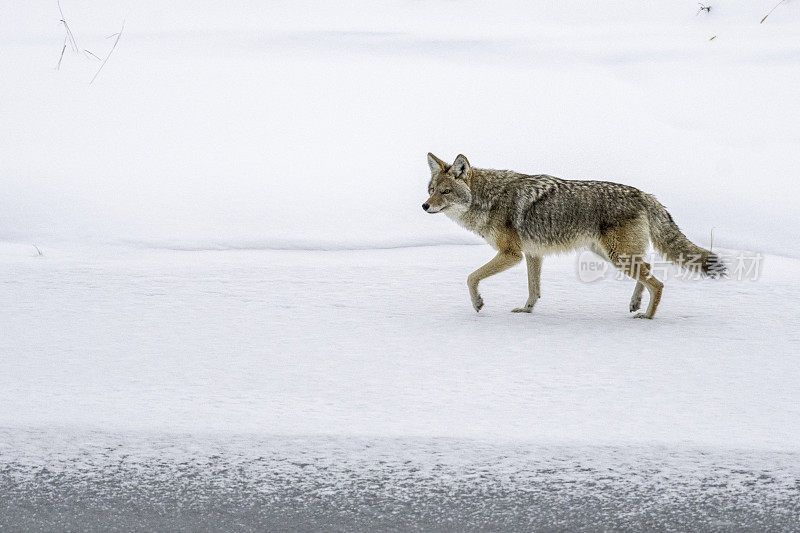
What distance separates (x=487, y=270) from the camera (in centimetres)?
552

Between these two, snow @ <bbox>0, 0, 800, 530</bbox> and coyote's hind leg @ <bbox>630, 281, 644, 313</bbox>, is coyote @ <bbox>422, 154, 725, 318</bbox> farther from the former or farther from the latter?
snow @ <bbox>0, 0, 800, 530</bbox>

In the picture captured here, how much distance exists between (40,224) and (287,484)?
15.7ft

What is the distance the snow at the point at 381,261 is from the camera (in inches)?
128

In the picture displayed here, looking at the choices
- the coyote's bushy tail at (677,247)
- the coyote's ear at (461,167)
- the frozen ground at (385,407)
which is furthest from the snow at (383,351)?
the coyote's ear at (461,167)

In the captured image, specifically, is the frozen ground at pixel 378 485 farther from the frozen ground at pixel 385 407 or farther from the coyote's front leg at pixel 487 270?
the coyote's front leg at pixel 487 270

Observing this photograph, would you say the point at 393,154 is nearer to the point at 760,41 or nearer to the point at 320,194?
the point at 320,194

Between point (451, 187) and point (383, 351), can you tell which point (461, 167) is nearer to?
point (451, 187)

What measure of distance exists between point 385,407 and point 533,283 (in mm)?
2181

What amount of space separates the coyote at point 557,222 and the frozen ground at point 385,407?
269mm

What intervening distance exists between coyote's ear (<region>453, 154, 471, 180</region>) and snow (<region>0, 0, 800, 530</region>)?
739 millimetres

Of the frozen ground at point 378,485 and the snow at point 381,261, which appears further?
the snow at point 381,261

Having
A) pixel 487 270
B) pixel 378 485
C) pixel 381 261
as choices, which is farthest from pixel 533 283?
pixel 378 485

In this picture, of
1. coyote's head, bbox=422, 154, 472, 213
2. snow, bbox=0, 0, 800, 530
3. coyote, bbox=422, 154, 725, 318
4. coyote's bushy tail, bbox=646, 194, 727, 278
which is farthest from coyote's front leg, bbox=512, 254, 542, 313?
coyote's bushy tail, bbox=646, 194, 727, 278

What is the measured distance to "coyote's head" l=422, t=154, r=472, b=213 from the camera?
5.66m
